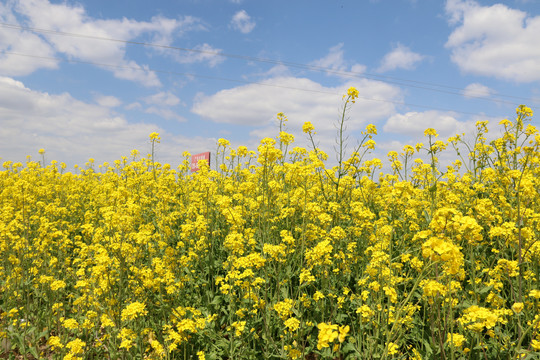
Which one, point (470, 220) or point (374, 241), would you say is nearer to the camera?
point (470, 220)

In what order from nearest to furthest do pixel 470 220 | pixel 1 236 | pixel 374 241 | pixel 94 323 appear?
pixel 470 220, pixel 94 323, pixel 374 241, pixel 1 236

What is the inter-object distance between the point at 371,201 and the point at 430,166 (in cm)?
133

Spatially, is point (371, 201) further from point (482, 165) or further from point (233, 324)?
point (233, 324)

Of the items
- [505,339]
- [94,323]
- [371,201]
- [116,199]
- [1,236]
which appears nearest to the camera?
[505,339]

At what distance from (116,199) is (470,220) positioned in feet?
15.1

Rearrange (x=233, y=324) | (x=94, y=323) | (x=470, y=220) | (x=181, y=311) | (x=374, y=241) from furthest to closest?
(x=374, y=241) → (x=94, y=323) → (x=181, y=311) → (x=233, y=324) → (x=470, y=220)

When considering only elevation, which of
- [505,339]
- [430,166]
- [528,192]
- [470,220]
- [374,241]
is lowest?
[505,339]

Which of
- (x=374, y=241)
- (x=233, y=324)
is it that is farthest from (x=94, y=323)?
(x=374, y=241)

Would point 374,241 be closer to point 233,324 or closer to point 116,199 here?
point 233,324

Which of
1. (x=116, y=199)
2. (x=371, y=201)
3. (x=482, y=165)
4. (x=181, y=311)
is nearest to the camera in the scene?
(x=181, y=311)

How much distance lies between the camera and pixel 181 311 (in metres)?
3.20

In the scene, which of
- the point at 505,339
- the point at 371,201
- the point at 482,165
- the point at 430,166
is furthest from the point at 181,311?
the point at 482,165

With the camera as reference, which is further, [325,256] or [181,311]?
[181,311]

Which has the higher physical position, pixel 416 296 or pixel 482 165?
pixel 482 165
